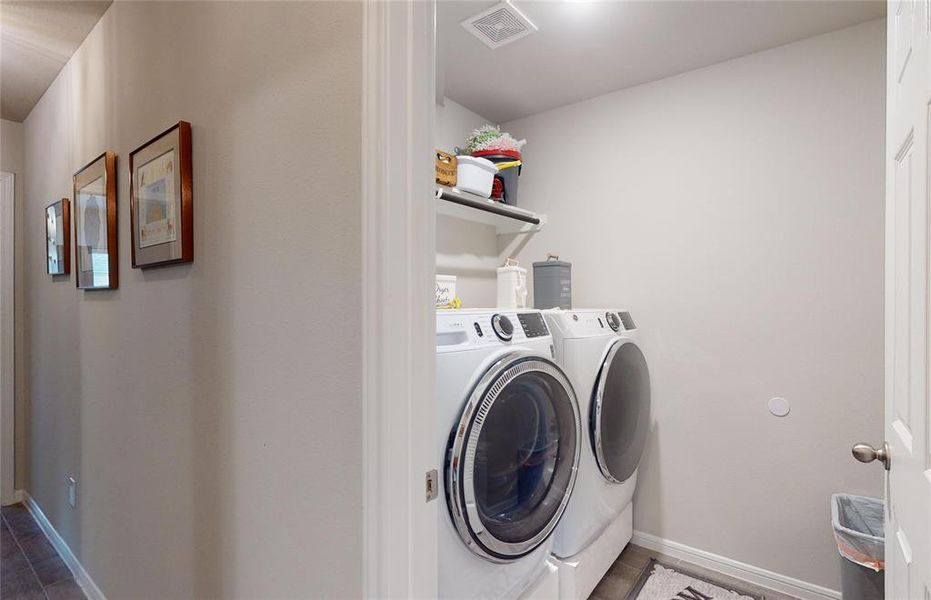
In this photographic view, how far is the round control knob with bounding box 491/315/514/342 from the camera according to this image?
1.39 meters

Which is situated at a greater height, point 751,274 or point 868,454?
point 751,274

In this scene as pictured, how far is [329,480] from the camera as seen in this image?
83 cm

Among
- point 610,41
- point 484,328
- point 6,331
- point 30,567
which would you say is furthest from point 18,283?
point 610,41

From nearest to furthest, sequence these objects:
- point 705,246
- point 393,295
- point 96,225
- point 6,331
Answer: point 393,295
point 96,225
point 705,246
point 6,331

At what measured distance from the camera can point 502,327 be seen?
4.65ft

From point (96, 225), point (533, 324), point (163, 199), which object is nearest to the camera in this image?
point (163, 199)

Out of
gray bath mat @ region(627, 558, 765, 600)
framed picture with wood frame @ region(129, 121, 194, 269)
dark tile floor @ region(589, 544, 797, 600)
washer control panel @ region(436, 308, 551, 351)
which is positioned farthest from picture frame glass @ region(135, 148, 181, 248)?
gray bath mat @ region(627, 558, 765, 600)

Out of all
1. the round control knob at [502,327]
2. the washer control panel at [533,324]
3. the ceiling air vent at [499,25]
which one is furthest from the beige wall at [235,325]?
the ceiling air vent at [499,25]

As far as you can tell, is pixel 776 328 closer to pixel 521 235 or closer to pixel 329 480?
pixel 521 235

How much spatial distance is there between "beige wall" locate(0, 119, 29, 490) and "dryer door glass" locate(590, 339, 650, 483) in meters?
3.05

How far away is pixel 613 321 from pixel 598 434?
52cm

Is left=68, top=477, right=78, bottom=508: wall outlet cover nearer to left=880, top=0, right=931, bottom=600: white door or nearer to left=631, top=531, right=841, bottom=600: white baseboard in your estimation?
left=631, top=531, right=841, bottom=600: white baseboard

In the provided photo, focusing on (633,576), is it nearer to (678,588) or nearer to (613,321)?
(678,588)

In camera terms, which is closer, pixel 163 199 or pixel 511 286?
pixel 163 199
